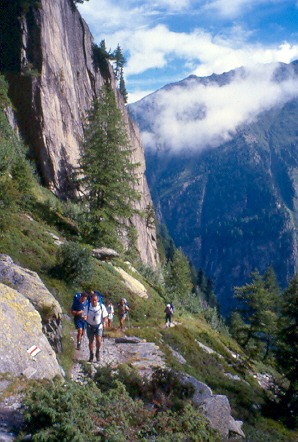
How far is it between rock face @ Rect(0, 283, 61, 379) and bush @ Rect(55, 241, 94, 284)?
8.15 metres

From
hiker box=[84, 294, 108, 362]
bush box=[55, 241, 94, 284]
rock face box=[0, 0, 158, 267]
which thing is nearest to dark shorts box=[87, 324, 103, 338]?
hiker box=[84, 294, 108, 362]

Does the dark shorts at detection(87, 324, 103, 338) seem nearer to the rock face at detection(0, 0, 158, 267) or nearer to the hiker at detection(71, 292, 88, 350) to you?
the hiker at detection(71, 292, 88, 350)

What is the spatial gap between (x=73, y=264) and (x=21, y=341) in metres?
9.52

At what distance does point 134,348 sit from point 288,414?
9.50 m

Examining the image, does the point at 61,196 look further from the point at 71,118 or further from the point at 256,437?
the point at 256,437

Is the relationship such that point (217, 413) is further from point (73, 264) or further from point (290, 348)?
point (290, 348)

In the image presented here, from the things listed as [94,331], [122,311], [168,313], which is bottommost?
[168,313]

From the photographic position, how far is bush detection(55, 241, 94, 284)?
58.5 ft

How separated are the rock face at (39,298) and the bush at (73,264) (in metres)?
5.77

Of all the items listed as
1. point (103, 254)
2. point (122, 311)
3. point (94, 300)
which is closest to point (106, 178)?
point (103, 254)

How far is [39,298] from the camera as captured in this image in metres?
11.2

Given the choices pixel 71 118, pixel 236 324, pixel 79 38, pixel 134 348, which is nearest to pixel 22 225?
pixel 134 348

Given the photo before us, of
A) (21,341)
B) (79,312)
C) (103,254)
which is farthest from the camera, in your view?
(103,254)

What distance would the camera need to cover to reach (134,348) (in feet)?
48.2
